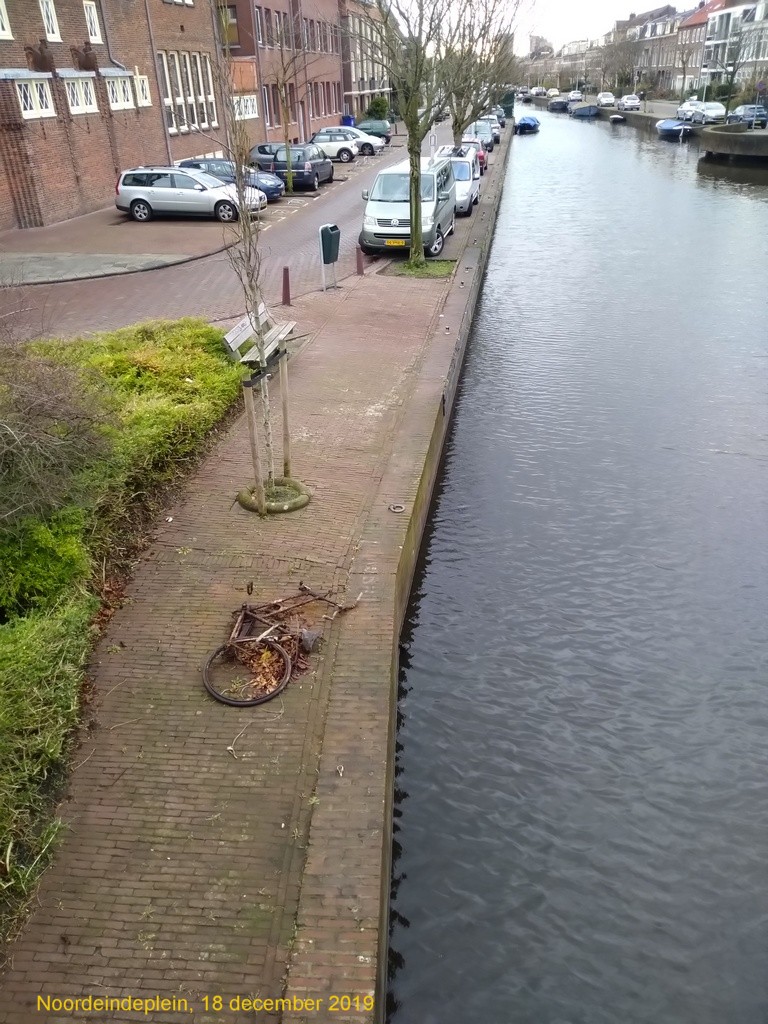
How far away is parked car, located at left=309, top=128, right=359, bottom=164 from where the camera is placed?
37.0 metres

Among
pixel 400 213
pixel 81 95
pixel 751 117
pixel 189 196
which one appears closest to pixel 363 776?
pixel 400 213

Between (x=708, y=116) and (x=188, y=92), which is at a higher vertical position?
(x=188, y=92)

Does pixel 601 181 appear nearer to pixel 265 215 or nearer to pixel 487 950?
pixel 265 215

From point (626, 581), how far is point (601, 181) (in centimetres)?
3022

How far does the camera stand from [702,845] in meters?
5.00

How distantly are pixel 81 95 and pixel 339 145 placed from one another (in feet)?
55.3

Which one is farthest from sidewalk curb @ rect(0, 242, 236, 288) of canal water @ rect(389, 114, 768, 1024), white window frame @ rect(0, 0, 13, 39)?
canal water @ rect(389, 114, 768, 1024)

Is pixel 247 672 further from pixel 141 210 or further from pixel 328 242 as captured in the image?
pixel 141 210

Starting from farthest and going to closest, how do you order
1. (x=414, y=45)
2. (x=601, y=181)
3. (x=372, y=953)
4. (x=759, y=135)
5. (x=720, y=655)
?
(x=759, y=135) → (x=601, y=181) → (x=414, y=45) → (x=720, y=655) → (x=372, y=953)

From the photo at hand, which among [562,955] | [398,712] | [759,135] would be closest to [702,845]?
[562,955]

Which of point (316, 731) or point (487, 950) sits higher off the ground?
point (316, 731)

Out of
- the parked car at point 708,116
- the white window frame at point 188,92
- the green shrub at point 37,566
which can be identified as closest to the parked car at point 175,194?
the white window frame at point 188,92

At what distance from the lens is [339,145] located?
1464 inches

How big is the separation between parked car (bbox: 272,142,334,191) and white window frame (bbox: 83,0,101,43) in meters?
6.39
